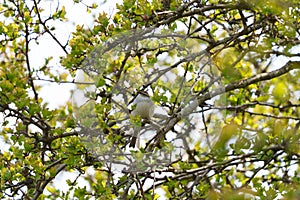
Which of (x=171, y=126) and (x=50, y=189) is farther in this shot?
(x=50, y=189)

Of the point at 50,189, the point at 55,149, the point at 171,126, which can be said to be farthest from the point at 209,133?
the point at 50,189

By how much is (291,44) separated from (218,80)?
987mm

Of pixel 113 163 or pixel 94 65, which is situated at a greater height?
pixel 94 65

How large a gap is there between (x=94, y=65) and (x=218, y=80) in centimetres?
36

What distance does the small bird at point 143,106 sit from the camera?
1789 mm

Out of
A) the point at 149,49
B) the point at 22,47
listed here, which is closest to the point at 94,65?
the point at 149,49

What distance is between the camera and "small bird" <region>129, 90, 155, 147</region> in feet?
5.87

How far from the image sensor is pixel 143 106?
1808 mm

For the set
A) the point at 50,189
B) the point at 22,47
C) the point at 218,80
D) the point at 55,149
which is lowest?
the point at 218,80

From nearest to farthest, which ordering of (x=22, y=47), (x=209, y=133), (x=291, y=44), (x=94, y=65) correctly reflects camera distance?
(x=209, y=133) → (x=94, y=65) → (x=291, y=44) → (x=22, y=47)

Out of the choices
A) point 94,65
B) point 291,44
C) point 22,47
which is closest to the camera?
point 94,65

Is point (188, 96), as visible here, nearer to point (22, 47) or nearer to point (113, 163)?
point (113, 163)

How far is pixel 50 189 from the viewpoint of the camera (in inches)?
137

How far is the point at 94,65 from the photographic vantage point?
1.84m
